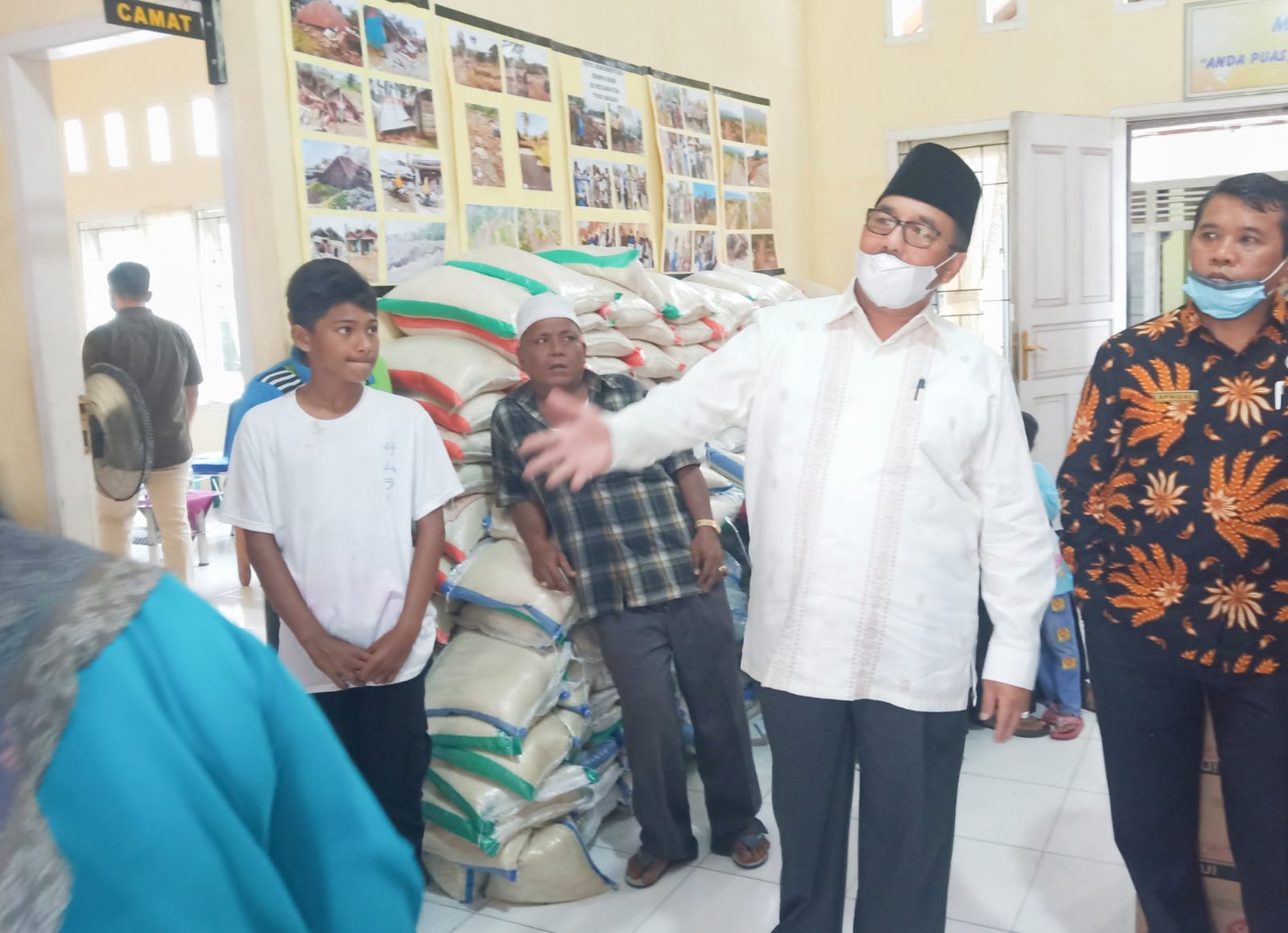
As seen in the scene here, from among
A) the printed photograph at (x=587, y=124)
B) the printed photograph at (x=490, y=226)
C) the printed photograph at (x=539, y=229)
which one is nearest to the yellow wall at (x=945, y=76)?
the printed photograph at (x=587, y=124)

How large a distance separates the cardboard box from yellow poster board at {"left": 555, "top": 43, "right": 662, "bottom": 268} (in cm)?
277

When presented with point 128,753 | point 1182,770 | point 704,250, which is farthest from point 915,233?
point 704,250

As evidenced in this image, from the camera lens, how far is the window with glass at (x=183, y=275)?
796 cm

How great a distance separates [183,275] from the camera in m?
8.11

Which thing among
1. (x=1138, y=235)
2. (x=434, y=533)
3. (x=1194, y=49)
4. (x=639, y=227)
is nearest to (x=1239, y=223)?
(x=434, y=533)

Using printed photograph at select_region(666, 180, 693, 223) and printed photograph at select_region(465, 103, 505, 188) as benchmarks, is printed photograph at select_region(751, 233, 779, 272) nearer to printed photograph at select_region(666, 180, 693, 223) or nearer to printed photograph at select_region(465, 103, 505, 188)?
printed photograph at select_region(666, 180, 693, 223)

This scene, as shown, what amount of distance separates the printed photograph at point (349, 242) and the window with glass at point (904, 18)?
4156 millimetres

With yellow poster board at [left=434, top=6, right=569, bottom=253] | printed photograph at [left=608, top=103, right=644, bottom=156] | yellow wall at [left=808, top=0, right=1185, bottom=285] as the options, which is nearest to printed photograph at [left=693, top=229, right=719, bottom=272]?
printed photograph at [left=608, top=103, right=644, bottom=156]

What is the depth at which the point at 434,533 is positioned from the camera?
7.56 feet

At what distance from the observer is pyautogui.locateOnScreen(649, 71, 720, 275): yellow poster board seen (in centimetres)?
457

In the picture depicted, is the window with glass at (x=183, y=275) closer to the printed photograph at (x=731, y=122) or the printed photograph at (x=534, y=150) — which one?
the printed photograph at (x=731, y=122)

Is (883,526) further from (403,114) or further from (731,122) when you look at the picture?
(731,122)

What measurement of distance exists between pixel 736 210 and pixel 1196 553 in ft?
12.4

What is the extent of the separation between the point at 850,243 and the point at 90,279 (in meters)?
Result: 5.84
